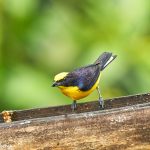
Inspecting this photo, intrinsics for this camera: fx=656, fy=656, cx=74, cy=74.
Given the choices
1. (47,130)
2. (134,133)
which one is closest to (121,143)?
(134,133)

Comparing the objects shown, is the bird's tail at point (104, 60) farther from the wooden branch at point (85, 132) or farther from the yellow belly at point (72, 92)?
the wooden branch at point (85, 132)

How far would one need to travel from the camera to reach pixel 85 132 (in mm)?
2912

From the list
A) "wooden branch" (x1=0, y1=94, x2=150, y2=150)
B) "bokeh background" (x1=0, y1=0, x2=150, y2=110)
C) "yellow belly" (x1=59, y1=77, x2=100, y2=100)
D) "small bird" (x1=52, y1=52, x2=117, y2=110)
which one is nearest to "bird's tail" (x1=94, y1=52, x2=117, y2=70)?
"small bird" (x1=52, y1=52, x2=117, y2=110)

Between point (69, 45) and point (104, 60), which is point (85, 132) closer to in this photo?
point (104, 60)

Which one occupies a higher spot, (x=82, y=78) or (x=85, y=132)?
(x=82, y=78)

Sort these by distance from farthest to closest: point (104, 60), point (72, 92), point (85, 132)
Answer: point (104, 60) < point (72, 92) < point (85, 132)

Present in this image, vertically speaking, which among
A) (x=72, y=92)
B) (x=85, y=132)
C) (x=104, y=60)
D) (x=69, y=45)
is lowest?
(x=85, y=132)

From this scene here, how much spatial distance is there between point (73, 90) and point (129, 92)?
1.70 m

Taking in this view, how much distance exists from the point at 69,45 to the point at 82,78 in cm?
163

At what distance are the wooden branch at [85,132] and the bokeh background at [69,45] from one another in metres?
1.73

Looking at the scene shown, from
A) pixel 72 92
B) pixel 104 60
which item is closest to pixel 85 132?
pixel 72 92

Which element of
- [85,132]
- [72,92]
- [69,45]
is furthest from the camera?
[69,45]

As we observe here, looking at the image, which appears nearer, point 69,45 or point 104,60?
point 104,60

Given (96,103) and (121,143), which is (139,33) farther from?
(121,143)
